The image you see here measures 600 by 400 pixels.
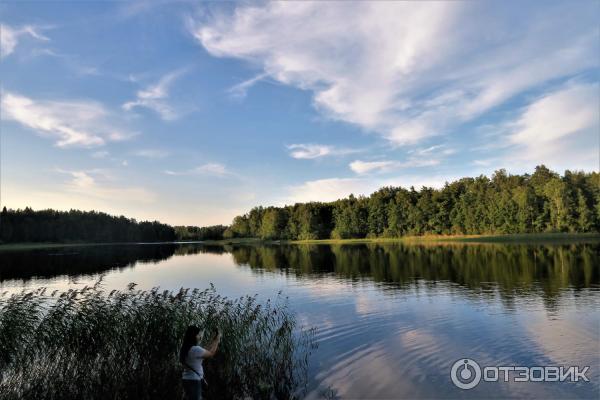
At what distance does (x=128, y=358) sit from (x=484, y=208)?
5841 inches

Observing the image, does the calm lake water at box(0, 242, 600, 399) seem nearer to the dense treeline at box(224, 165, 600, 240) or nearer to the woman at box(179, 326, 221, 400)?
the woman at box(179, 326, 221, 400)

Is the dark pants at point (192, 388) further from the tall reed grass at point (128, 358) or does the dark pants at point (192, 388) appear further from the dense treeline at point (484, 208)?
the dense treeline at point (484, 208)

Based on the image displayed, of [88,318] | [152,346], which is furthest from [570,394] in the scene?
[88,318]

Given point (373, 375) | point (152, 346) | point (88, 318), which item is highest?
point (88, 318)

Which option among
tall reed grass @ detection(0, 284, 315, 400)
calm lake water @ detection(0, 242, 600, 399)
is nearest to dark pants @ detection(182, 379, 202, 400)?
tall reed grass @ detection(0, 284, 315, 400)

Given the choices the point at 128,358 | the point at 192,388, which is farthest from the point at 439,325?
the point at 192,388

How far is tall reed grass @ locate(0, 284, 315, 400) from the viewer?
1269 cm

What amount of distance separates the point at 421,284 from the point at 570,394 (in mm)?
25461

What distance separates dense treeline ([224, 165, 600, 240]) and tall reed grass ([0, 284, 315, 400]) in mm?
128630

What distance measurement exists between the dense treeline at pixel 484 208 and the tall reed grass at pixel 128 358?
12863 cm

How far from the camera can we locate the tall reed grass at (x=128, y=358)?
12688 millimetres

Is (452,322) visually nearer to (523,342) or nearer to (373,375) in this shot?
(523,342)

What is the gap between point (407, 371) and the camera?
50.0ft

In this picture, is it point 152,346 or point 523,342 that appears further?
→ point 523,342
